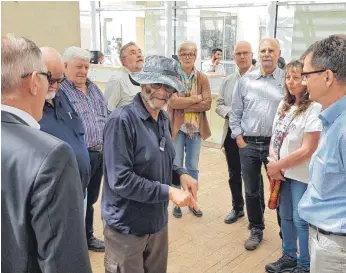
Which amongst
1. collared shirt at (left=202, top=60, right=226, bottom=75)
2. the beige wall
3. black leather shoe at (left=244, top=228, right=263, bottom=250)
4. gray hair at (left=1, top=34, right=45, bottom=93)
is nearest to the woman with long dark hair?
black leather shoe at (left=244, top=228, right=263, bottom=250)

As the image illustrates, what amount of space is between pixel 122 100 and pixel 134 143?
155cm

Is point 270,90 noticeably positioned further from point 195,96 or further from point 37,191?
point 37,191

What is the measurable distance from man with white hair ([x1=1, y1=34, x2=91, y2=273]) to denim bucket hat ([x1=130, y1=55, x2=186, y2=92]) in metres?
0.70

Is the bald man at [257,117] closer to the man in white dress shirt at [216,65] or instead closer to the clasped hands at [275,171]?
the clasped hands at [275,171]

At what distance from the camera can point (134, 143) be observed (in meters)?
1.67

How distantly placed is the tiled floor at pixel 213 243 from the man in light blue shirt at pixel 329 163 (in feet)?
4.06

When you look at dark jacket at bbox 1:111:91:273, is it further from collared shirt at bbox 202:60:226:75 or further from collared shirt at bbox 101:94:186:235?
collared shirt at bbox 202:60:226:75

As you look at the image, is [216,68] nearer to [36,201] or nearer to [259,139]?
[259,139]

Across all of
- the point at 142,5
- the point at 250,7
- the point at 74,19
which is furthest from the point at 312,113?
the point at 142,5

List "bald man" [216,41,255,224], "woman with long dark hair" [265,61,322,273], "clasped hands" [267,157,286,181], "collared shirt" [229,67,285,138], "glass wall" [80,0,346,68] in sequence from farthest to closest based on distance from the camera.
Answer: "glass wall" [80,0,346,68], "bald man" [216,41,255,224], "collared shirt" [229,67,285,138], "clasped hands" [267,157,286,181], "woman with long dark hair" [265,61,322,273]

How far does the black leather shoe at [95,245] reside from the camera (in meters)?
2.94

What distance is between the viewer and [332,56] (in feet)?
5.21

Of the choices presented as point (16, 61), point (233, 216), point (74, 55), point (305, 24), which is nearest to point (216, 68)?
point (305, 24)

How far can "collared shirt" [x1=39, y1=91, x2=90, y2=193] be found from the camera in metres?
2.17
